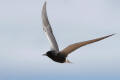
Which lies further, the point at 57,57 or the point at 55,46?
the point at 55,46

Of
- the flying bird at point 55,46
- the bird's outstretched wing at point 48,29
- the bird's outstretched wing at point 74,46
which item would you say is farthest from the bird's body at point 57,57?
the bird's outstretched wing at point 48,29

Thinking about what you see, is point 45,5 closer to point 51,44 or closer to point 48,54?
point 51,44

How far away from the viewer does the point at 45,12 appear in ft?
14.4

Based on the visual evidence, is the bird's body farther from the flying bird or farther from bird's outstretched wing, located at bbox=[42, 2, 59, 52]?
bird's outstretched wing, located at bbox=[42, 2, 59, 52]

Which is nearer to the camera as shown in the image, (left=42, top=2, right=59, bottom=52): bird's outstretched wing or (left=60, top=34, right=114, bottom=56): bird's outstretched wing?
(left=60, top=34, right=114, bottom=56): bird's outstretched wing

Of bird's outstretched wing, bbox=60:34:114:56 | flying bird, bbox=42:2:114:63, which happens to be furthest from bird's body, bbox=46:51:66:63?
bird's outstretched wing, bbox=60:34:114:56

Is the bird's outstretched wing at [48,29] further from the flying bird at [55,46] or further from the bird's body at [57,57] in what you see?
the bird's body at [57,57]

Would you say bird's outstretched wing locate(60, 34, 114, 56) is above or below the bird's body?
above

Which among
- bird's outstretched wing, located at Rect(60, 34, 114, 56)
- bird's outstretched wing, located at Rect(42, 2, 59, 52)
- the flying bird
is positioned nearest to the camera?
bird's outstretched wing, located at Rect(60, 34, 114, 56)

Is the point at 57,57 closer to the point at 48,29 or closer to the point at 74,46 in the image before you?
the point at 74,46

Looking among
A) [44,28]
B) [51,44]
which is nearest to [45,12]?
[44,28]

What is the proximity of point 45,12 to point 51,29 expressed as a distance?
2.05ft

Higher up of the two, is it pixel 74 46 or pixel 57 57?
pixel 74 46

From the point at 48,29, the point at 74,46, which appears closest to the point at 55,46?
the point at 48,29
